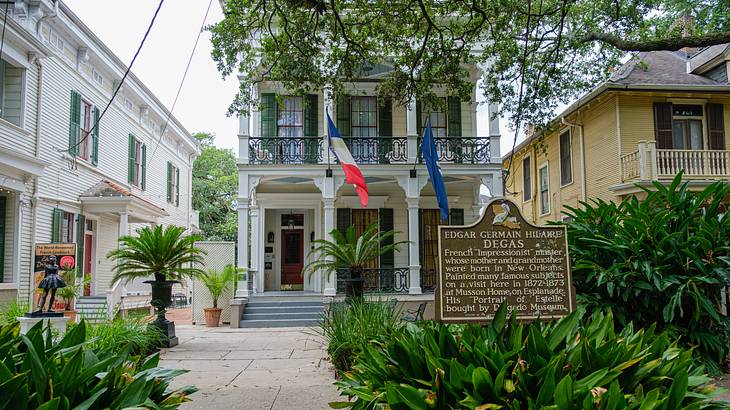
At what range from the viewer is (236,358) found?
9273mm

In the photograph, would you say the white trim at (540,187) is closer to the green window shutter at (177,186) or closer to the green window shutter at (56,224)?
the green window shutter at (177,186)

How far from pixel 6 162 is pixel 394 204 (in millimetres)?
10606

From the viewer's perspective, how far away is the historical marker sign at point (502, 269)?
16.9ft

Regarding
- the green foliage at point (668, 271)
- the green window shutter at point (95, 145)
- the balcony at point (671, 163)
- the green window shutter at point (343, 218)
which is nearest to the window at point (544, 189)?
the balcony at point (671, 163)

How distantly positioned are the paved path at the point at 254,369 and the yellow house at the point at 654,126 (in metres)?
8.35

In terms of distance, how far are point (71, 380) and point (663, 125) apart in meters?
17.7

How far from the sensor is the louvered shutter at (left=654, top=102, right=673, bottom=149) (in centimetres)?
1692

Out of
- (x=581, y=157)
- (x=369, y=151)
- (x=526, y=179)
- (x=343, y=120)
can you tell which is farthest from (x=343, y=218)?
(x=526, y=179)

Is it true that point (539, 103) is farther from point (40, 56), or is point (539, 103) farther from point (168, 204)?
point (168, 204)

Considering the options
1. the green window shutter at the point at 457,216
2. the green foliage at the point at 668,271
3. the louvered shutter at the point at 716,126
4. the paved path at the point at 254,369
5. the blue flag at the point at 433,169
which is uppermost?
the louvered shutter at the point at 716,126

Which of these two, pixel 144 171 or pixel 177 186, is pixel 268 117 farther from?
pixel 177 186

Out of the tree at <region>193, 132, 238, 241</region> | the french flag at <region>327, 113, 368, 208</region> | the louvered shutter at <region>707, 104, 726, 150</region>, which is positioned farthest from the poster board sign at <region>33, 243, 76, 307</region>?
the tree at <region>193, 132, 238, 241</region>

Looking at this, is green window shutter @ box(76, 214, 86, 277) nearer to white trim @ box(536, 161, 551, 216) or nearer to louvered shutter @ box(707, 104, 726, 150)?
white trim @ box(536, 161, 551, 216)

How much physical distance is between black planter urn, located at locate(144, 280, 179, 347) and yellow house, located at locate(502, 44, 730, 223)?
9378mm
